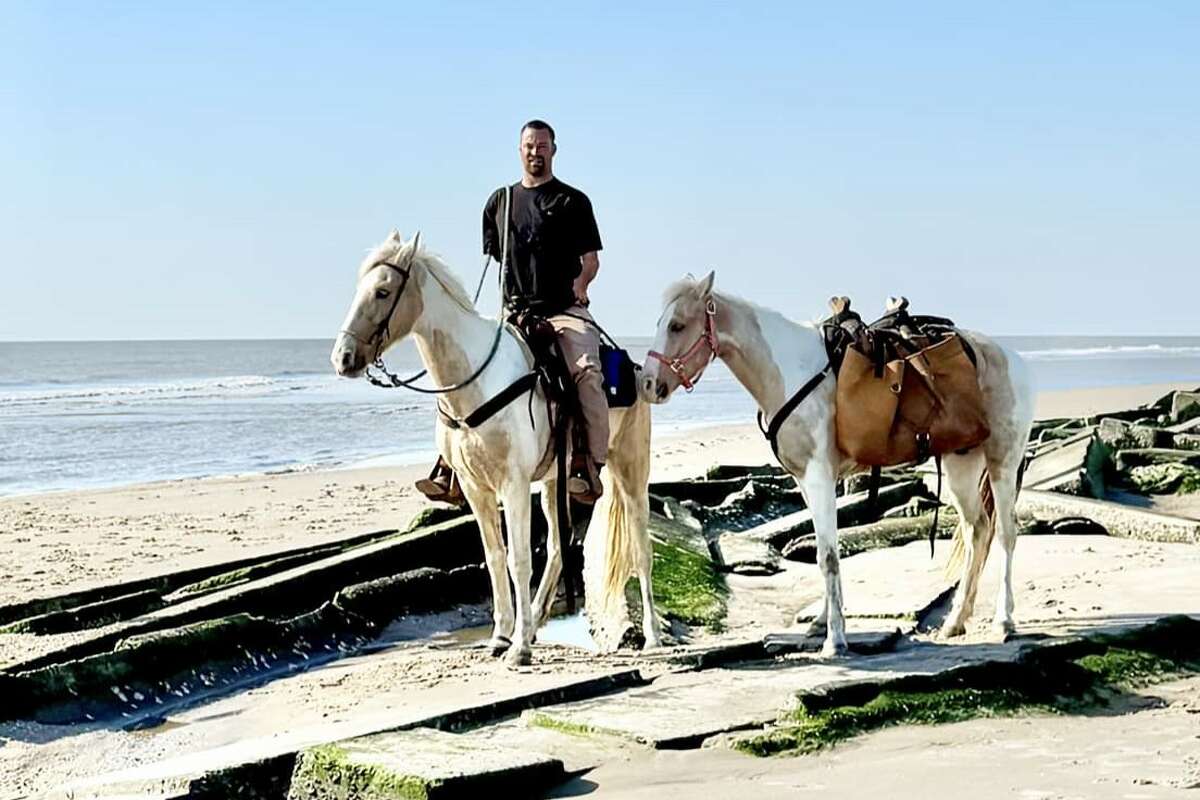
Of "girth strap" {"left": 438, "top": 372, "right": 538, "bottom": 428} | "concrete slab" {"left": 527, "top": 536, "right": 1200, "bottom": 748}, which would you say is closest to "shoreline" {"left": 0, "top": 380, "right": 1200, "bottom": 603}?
"girth strap" {"left": 438, "top": 372, "right": 538, "bottom": 428}

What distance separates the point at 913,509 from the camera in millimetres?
12430

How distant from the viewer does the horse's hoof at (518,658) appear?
25.2ft

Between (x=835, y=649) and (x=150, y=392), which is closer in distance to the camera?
(x=835, y=649)

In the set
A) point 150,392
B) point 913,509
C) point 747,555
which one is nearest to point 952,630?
point 747,555

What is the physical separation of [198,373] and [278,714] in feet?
218

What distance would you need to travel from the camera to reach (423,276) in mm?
7641

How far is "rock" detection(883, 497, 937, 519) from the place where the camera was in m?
12.4

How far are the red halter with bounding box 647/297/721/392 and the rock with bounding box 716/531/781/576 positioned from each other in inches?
134

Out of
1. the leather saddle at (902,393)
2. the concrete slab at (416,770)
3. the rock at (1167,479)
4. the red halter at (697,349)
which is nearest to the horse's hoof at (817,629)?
the leather saddle at (902,393)

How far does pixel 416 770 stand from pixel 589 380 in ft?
12.0

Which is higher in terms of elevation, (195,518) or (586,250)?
(586,250)

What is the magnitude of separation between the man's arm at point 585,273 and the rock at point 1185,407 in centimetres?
1483

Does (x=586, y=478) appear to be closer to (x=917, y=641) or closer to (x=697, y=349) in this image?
(x=697, y=349)

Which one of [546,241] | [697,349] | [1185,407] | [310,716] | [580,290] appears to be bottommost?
[310,716]
